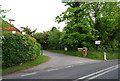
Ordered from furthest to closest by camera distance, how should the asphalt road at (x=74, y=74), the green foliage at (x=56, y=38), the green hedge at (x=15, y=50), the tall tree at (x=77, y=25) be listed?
the green foliage at (x=56, y=38)
the tall tree at (x=77, y=25)
the green hedge at (x=15, y=50)
the asphalt road at (x=74, y=74)

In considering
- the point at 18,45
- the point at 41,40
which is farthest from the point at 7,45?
the point at 41,40

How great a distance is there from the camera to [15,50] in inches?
498

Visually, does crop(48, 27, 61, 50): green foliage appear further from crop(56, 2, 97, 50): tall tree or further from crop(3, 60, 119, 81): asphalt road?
crop(3, 60, 119, 81): asphalt road

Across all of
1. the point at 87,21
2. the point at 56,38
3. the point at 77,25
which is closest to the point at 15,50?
the point at 77,25

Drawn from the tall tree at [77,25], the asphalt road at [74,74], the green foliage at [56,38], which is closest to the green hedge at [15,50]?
the asphalt road at [74,74]

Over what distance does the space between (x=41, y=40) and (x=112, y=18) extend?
24673mm

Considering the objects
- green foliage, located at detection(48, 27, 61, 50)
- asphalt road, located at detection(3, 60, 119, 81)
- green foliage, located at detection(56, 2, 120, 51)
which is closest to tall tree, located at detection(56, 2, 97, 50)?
green foliage, located at detection(56, 2, 120, 51)

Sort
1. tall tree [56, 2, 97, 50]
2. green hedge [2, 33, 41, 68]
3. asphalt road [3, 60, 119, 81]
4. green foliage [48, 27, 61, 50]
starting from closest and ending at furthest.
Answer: asphalt road [3, 60, 119, 81]
green hedge [2, 33, 41, 68]
tall tree [56, 2, 97, 50]
green foliage [48, 27, 61, 50]

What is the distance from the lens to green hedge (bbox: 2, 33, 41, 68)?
11.8 m

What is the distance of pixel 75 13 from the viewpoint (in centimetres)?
3166

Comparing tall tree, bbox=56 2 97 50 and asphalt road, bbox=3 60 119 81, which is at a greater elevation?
tall tree, bbox=56 2 97 50

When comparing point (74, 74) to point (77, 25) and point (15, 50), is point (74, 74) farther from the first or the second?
point (77, 25)

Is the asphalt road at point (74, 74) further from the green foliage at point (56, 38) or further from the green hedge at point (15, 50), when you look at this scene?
the green foliage at point (56, 38)

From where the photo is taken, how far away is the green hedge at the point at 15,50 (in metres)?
11.8
